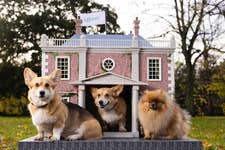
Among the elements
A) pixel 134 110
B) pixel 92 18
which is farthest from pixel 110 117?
pixel 92 18

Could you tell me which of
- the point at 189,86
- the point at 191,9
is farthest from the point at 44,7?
the point at 189,86

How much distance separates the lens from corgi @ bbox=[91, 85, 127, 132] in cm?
296

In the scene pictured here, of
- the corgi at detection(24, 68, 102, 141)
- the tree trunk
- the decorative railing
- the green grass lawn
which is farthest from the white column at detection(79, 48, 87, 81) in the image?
the tree trunk

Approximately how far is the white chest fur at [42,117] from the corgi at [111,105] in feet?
1.77

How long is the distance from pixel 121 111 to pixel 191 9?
9424mm

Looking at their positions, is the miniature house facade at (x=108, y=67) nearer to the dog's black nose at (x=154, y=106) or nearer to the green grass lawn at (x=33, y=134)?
the dog's black nose at (x=154, y=106)

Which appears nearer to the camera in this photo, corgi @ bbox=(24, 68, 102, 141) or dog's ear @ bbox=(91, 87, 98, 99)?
corgi @ bbox=(24, 68, 102, 141)

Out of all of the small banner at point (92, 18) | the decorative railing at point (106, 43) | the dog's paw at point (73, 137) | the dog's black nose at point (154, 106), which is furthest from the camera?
the small banner at point (92, 18)

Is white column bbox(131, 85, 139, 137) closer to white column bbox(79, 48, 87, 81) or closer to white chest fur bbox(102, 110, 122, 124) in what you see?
white chest fur bbox(102, 110, 122, 124)

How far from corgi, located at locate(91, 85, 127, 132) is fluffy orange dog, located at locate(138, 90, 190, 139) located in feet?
0.89

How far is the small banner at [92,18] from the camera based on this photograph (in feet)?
20.3

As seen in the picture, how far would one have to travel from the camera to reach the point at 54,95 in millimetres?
2543

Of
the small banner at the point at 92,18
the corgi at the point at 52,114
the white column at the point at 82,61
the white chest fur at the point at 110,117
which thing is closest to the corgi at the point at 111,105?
the white chest fur at the point at 110,117

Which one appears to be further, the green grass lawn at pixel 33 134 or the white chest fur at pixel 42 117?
the green grass lawn at pixel 33 134
